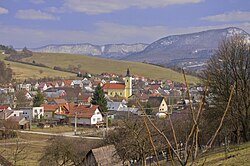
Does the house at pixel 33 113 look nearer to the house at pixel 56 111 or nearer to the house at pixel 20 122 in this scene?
the house at pixel 56 111

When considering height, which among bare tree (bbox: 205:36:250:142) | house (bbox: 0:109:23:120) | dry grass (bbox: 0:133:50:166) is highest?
bare tree (bbox: 205:36:250:142)

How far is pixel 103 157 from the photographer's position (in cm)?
2200

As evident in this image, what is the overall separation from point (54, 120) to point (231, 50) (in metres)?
43.0

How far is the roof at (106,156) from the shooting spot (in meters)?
21.5

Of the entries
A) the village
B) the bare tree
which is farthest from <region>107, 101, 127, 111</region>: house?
the bare tree

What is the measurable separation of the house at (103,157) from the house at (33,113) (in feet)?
128

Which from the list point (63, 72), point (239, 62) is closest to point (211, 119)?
point (239, 62)

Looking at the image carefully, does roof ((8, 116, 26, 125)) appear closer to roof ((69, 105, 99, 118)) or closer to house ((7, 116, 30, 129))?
house ((7, 116, 30, 129))

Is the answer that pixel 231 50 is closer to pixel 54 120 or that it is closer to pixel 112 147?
pixel 112 147

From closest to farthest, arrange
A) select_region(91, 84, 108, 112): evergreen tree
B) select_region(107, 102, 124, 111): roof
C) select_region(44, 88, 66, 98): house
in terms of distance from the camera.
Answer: select_region(91, 84, 108, 112): evergreen tree, select_region(107, 102, 124, 111): roof, select_region(44, 88, 66, 98): house

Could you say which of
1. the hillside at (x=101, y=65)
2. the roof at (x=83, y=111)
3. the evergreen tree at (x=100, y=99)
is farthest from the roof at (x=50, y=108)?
the hillside at (x=101, y=65)

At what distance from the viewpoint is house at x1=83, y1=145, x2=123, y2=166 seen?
2148 centimetres

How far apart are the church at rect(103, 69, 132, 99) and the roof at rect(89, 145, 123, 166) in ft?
212

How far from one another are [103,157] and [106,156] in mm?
214
